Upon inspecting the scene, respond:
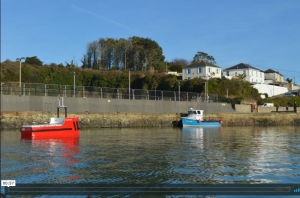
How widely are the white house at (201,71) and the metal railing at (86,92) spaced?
2019 cm

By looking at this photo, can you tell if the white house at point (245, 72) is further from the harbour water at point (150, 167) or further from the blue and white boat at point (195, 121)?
the harbour water at point (150, 167)

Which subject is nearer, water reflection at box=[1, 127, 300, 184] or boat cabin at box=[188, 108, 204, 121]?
water reflection at box=[1, 127, 300, 184]

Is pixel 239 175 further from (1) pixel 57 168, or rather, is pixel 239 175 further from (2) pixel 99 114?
(2) pixel 99 114

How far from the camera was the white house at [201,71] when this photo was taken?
7594 centimetres

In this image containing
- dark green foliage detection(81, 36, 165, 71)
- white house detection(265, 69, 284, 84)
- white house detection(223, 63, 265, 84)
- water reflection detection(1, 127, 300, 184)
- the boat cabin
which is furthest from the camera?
white house detection(265, 69, 284, 84)

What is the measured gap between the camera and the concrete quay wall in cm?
3403

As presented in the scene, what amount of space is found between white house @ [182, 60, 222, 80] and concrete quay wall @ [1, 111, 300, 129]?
985 inches

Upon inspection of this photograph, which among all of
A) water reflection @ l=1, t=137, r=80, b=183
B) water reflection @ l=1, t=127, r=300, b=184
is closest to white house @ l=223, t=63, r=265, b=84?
water reflection @ l=1, t=127, r=300, b=184

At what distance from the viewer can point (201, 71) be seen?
3014 inches

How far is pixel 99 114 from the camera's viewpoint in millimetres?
39812

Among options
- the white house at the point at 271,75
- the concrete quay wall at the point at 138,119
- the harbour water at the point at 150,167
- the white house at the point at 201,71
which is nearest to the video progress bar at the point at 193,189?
the harbour water at the point at 150,167

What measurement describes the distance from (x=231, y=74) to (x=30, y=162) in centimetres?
7751

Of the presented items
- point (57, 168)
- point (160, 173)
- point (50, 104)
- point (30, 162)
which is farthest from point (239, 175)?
point (50, 104)

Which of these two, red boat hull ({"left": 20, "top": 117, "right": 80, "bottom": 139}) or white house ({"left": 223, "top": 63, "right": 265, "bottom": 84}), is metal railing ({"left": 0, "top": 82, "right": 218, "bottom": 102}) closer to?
red boat hull ({"left": 20, "top": 117, "right": 80, "bottom": 139})
